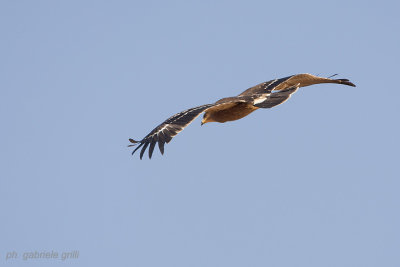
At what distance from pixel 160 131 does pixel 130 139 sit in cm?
73

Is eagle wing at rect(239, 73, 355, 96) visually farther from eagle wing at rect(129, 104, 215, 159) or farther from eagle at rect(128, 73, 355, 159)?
eagle wing at rect(129, 104, 215, 159)

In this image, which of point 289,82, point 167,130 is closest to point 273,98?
point 289,82

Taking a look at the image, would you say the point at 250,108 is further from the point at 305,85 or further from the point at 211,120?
the point at 305,85

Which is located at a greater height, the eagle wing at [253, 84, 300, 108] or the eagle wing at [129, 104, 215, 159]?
the eagle wing at [253, 84, 300, 108]

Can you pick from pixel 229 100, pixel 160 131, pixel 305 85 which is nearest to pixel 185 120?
pixel 160 131

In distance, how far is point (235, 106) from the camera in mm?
16906

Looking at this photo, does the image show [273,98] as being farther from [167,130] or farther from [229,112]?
[167,130]

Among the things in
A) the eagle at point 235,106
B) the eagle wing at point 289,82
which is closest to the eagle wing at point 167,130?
the eagle at point 235,106

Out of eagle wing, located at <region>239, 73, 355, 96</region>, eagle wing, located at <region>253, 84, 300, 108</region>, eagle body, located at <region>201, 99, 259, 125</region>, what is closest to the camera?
eagle wing, located at <region>253, 84, 300, 108</region>

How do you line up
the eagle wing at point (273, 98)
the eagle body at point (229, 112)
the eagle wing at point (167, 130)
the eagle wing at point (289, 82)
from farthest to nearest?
the eagle wing at point (289, 82) < the eagle body at point (229, 112) < the eagle wing at point (273, 98) < the eagle wing at point (167, 130)

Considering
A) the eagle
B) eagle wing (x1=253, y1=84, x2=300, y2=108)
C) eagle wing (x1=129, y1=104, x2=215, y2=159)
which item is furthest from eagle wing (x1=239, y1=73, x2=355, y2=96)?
eagle wing (x1=129, y1=104, x2=215, y2=159)

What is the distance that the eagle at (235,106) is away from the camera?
49.5 ft

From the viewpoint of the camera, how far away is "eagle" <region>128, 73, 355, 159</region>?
49.5 feet

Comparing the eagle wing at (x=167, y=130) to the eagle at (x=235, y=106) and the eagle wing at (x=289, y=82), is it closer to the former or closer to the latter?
the eagle at (x=235, y=106)
